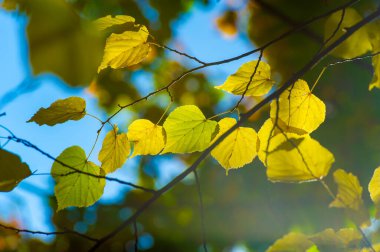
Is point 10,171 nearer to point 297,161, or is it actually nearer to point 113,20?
point 113,20

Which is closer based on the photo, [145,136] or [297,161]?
[297,161]

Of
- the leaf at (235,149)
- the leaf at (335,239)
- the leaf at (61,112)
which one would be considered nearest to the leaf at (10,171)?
the leaf at (61,112)

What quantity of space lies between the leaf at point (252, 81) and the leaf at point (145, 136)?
4.9 inches

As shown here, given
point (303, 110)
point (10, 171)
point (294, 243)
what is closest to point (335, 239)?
point (294, 243)

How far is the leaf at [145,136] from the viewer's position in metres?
0.61

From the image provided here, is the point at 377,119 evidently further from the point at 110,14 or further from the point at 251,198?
the point at 110,14

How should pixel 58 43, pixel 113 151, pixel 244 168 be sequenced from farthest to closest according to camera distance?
pixel 244 168, pixel 113 151, pixel 58 43

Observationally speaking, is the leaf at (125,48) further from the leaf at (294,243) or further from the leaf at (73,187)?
the leaf at (294,243)

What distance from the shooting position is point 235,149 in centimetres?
60

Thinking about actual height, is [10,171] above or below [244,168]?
below

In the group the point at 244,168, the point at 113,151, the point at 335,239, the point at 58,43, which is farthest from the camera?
the point at 244,168

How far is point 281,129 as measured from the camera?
50 centimetres

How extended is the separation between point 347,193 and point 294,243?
91 mm

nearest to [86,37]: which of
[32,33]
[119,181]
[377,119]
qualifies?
[32,33]
